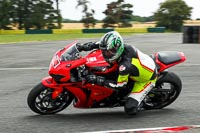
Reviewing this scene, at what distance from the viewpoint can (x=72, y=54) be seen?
6.11 m

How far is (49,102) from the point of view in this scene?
638 centimetres

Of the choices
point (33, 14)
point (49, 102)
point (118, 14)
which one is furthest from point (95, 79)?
point (118, 14)

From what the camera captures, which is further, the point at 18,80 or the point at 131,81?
the point at 18,80

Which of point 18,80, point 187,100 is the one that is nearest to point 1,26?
point 18,80

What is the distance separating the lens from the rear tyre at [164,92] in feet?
21.6

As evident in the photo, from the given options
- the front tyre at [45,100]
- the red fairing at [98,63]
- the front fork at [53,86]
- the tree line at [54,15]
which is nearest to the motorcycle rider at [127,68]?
the red fairing at [98,63]

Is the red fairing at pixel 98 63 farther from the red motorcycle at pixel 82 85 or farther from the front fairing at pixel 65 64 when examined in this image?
the front fairing at pixel 65 64

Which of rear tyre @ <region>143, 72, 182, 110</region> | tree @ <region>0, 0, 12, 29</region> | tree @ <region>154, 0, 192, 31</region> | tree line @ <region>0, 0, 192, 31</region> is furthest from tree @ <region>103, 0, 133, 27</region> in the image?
rear tyre @ <region>143, 72, 182, 110</region>

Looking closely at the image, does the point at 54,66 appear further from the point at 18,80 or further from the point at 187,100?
the point at 18,80

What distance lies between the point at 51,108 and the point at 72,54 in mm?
1006

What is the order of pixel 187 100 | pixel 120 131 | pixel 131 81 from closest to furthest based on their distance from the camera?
pixel 120 131
pixel 131 81
pixel 187 100

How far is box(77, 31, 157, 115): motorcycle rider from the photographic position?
5988mm

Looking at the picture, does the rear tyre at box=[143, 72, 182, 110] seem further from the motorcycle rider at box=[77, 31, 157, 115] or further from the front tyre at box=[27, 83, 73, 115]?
the front tyre at box=[27, 83, 73, 115]

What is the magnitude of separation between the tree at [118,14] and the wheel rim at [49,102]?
75797mm
